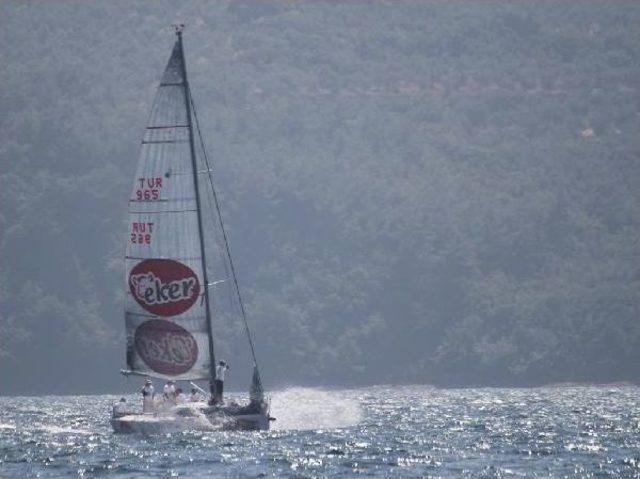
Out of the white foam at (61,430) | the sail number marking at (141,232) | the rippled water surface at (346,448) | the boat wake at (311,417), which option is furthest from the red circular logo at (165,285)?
the white foam at (61,430)

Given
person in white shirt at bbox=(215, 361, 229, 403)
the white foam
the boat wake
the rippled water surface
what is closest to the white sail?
person in white shirt at bbox=(215, 361, 229, 403)

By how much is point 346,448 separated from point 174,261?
10439 mm

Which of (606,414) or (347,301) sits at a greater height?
(347,301)

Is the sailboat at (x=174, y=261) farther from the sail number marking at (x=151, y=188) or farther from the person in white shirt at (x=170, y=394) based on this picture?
the person in white shirt at (x=170, y=394)

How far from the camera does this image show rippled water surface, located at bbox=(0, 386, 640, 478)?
49750 mm

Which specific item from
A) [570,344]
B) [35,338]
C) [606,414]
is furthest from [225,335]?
[606,414]

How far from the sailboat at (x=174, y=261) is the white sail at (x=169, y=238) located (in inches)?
1.3

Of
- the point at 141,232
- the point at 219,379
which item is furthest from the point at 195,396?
the point at 141,232

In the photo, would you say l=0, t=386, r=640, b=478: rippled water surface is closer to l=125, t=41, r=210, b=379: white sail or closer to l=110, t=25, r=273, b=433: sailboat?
A: l=110, t=25, r=273, b=433: sailboat

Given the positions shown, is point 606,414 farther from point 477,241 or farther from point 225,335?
point 477,241

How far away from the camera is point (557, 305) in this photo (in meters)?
181

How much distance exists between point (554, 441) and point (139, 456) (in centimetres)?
1433

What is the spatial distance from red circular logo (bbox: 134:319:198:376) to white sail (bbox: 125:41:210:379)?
34 millimetres

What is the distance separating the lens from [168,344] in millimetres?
64500
